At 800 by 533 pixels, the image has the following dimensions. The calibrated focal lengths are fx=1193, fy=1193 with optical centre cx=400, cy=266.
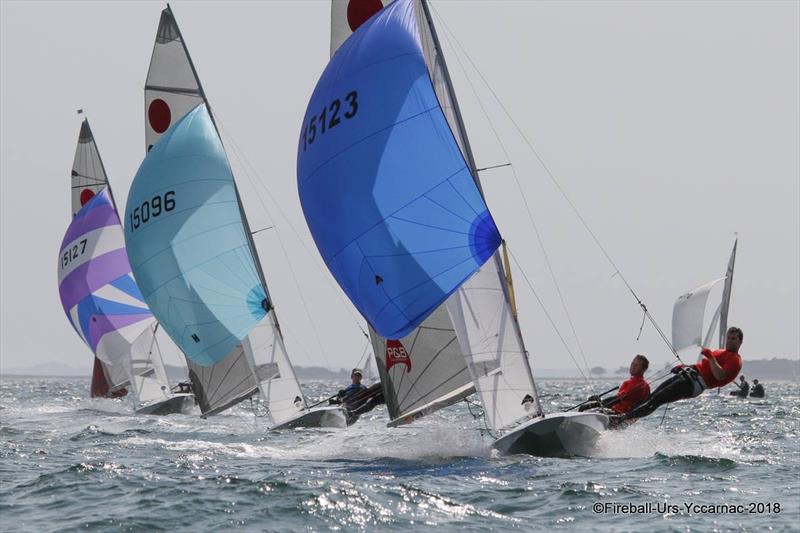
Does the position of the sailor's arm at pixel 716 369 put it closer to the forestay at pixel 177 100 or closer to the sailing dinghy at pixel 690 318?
the sailing dinghy at pixel 690 318

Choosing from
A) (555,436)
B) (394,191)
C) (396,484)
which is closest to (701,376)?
(555,436)

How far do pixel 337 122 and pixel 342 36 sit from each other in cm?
431

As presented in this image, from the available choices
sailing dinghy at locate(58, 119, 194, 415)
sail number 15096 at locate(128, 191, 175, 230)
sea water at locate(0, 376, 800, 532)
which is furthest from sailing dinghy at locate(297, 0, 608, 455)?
sailing dinghy at locate(58, 119, 194, 415)

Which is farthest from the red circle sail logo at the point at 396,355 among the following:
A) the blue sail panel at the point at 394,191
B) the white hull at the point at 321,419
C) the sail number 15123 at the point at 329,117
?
the white hull at the point at 321,419

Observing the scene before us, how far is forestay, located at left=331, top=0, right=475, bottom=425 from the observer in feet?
59.8

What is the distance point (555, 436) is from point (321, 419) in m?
7.83

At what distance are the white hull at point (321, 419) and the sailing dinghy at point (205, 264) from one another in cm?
2

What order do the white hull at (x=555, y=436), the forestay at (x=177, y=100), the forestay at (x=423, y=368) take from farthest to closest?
the forestay at (x=177, y=100)
the forestay at (x=423, y=368)
the white hull at (x=555, y=436)

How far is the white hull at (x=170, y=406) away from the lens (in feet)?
108

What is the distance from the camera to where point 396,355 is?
19125 millimetres

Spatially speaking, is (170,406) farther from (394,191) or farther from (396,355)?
(394,191)

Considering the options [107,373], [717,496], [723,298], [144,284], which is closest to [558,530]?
[717,496]

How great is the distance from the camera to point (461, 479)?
14.4m

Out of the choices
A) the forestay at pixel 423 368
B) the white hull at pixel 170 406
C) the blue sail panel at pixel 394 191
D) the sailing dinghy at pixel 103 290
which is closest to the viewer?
the blue sail panel at pixel 394 191
